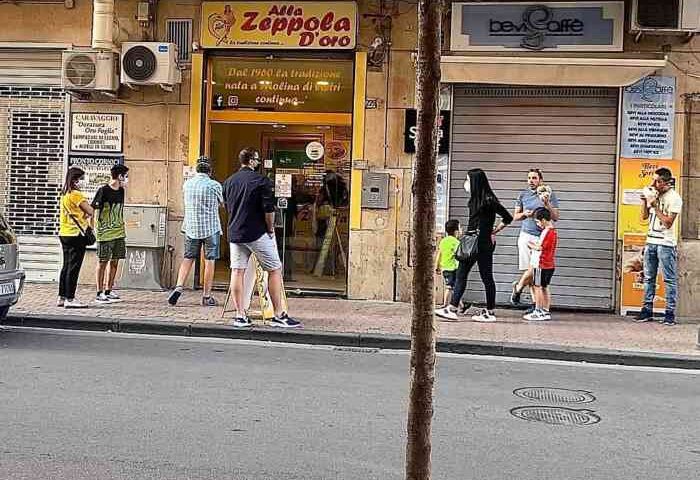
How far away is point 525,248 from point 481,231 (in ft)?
2.94

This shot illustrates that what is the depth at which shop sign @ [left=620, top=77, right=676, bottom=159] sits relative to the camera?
12.1m

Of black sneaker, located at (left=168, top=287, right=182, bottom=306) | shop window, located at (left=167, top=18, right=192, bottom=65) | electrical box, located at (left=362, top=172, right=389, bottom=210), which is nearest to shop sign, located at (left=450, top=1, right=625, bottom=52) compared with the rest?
electrical box, located at (left=362, top=172, right=389, bottom=210)

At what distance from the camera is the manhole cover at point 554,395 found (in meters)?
7.41

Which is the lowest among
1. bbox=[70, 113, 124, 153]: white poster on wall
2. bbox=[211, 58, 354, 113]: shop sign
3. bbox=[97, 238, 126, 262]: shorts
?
bbox=[97, 238, 126, 262]: shorts

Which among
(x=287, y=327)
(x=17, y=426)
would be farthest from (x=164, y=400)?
(x=287, y=327)

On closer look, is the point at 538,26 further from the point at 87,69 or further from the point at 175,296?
the point at 87,69

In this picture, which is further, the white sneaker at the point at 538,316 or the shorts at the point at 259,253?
the white sneaker at the point at 538,316

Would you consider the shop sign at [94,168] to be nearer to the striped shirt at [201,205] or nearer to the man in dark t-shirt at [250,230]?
the striped shirt at [201,205]

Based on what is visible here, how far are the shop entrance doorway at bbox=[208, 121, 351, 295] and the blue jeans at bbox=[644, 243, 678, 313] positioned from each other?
4300 mm

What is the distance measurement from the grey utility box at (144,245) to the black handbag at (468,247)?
451cm

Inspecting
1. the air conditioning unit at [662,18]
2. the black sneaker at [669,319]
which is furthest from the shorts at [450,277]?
the air conditioning unit at [662,18]

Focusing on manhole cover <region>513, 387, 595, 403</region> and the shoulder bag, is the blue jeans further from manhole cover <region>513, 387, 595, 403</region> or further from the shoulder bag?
the shoulder bag

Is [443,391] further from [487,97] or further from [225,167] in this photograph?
[225,167]

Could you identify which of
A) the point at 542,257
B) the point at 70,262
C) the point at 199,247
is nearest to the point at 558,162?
the point at 542,257
